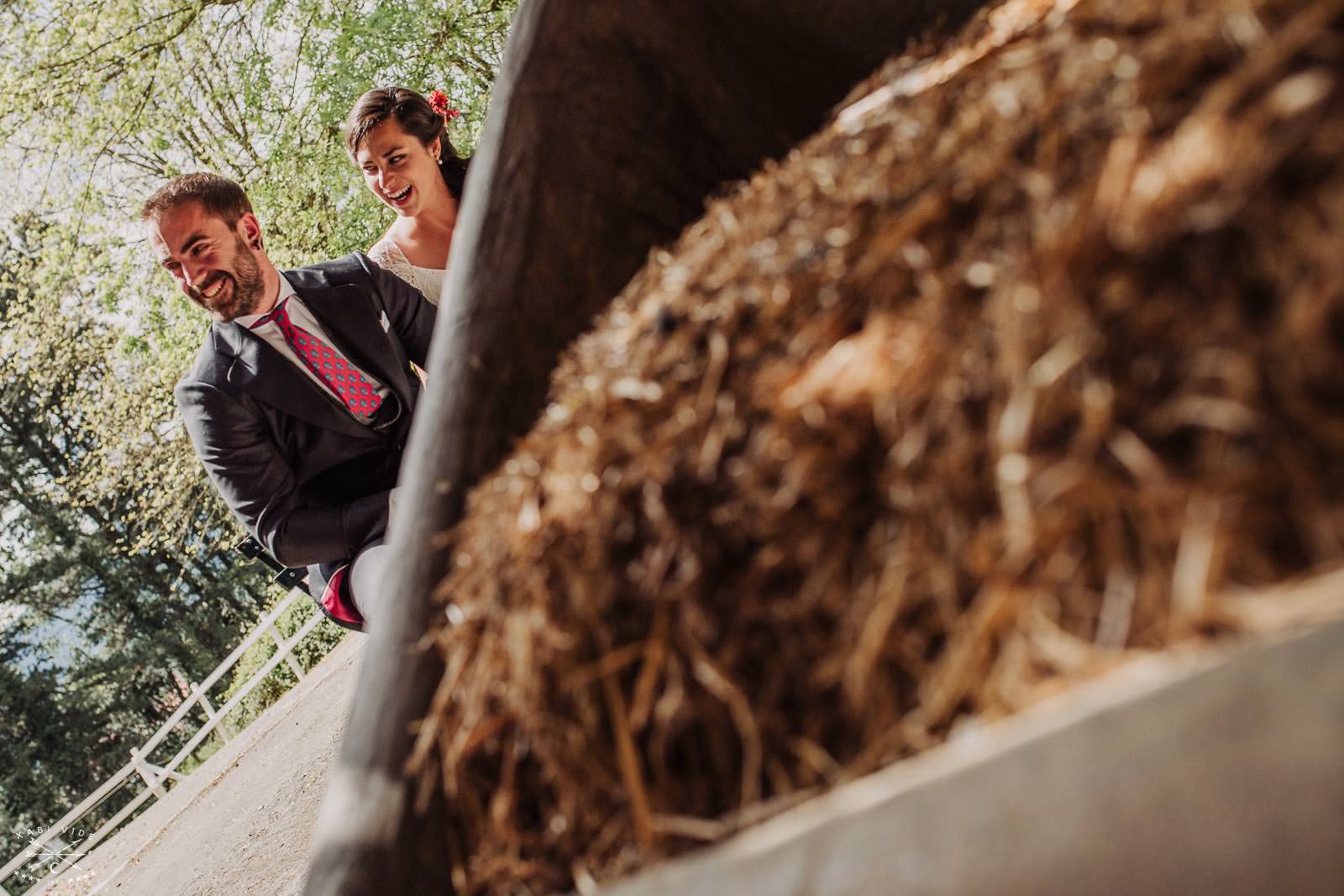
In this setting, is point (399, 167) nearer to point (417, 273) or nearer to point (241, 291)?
point (417, 273)

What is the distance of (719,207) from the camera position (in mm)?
1619

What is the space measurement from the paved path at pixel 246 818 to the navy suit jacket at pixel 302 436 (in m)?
1.48

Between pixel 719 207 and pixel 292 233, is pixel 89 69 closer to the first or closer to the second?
pixel 292 233

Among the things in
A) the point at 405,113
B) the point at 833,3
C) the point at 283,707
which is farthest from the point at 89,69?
the point at 833,3

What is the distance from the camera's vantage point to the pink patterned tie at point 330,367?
3.50m

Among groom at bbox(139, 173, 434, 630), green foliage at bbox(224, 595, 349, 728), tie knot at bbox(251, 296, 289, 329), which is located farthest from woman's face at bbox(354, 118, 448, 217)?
green foliage at bbox(224, 595, 349, 728)

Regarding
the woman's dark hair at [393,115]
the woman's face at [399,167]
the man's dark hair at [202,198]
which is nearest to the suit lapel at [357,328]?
the man's dark hair at [202,198]

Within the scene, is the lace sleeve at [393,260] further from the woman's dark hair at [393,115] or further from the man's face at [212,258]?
the man's face at [212,258]

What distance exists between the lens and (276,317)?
3.57 meters

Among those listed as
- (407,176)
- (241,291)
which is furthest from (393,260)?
(241,291)

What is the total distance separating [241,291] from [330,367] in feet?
1.26

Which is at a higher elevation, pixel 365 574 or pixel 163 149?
pixel 163 149

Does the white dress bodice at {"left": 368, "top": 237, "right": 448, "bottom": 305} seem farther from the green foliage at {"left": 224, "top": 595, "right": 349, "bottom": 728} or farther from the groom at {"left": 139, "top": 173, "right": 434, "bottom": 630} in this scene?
the green foliage at {"left": 224, "top": 595, "right": 349, "bottom": 728}

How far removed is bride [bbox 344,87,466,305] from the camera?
432 centimetres
